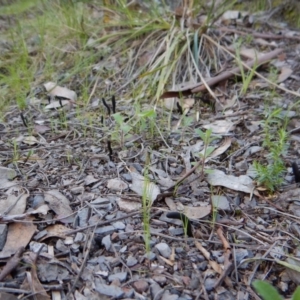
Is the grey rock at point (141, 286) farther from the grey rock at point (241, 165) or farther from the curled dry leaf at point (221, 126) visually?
the curled dry leaf at point (221, 126)

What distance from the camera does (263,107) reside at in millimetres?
1767

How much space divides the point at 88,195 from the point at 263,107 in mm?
846

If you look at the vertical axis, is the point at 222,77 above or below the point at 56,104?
above

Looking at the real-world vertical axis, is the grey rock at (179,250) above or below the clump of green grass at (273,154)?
below

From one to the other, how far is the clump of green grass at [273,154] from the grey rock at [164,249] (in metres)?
0.38

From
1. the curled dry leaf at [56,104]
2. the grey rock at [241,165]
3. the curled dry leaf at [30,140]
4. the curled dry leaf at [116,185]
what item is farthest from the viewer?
the curled dry leaf at [56,104]

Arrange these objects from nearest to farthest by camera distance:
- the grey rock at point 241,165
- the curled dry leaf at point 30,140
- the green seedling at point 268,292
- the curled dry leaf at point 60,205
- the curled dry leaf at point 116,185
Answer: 1. the green seedling at point 268,292
2. the curled dry leaf at point 60,205
3. the curled dry leaf at point 116,185
4. the grey rock at point 241,165
5. the curled dry leaf at point 30,140

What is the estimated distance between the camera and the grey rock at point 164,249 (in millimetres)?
1066

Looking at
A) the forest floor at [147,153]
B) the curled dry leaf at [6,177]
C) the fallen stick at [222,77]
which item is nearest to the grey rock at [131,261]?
the forest floor at [147,153]

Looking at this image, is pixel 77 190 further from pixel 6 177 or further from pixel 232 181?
pixel 232 181

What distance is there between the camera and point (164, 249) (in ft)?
3.53

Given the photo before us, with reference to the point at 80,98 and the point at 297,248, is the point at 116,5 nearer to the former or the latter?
the point at 80,98

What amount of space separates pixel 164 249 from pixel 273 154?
1.63ft

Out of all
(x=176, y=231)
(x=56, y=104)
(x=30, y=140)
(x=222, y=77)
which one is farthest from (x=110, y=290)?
(x=222, y=77)
